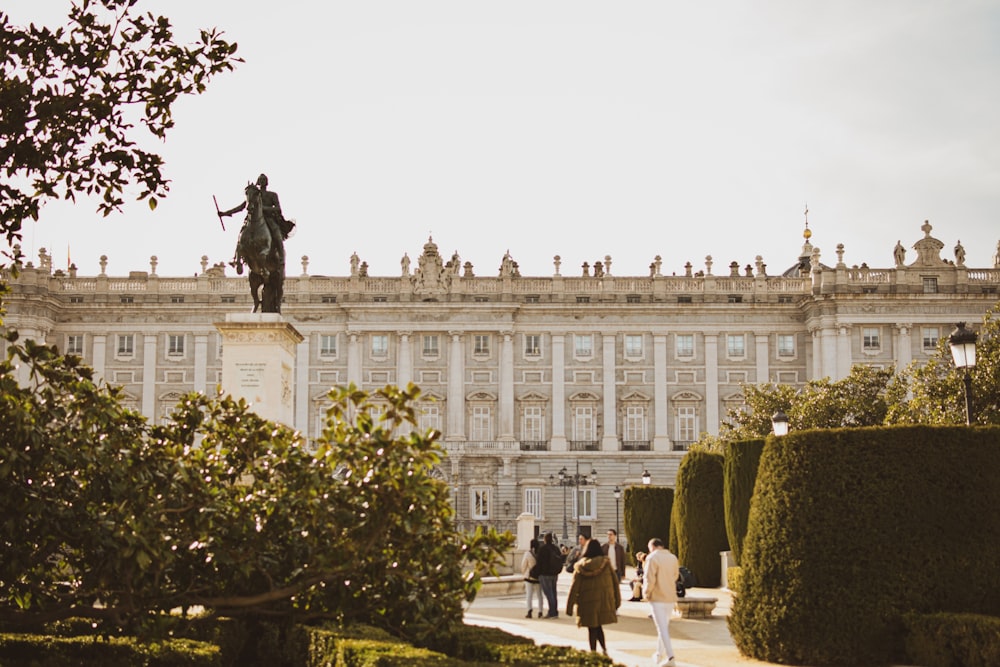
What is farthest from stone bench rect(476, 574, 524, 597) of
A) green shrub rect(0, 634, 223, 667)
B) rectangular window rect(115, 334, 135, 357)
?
rectangular window rect(115, 334, 135, 357)

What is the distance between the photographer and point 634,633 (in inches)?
770

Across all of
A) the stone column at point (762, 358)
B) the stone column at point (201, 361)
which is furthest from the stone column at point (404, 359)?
the stone column at point (762, 358)

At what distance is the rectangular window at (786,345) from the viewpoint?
221 ft

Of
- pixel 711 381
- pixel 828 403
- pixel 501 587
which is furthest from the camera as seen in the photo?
pixel 711 381

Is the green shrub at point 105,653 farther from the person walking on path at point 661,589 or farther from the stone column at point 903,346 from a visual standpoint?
the stone column at point 903,346

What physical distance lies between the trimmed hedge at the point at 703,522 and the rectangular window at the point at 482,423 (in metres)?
35.2

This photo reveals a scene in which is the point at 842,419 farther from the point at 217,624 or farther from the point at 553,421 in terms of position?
the point at 217,624

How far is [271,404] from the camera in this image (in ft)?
55.6

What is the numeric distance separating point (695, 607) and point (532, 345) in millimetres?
45601

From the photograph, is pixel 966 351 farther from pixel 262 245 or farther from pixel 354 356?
pixel 354 356

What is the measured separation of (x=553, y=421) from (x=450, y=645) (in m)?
55.5

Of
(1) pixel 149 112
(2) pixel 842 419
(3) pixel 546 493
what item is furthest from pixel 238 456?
(3) pixel 546 493

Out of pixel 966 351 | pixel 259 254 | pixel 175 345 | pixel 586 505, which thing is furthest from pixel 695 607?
pixel 175 345

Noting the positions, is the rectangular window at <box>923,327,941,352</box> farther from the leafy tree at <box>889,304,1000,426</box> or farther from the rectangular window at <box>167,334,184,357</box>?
the rectangular window at <box>167,334,184,357</box>
